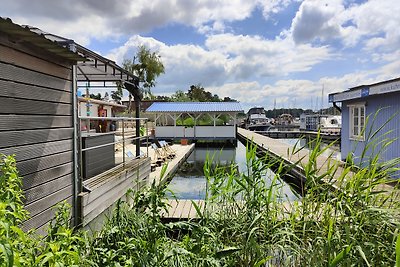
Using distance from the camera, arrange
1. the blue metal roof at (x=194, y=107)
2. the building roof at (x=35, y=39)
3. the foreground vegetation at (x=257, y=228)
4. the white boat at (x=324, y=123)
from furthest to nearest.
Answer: the white boat at (x=324, y=123), the blue metal roof at (x=194, y=107), the building roof at (x=35, y=39), the foreground vegetation at (x=257, y=228)

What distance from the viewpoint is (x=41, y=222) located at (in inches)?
128

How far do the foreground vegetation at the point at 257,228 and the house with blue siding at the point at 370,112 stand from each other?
457 cm

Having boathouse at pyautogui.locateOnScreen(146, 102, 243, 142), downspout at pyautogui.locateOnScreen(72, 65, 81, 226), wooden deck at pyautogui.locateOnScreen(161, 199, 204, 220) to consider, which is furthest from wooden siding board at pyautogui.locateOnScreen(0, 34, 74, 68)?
boathouse at pyautogui.locateOnScreen(146, 102, 243, 142)

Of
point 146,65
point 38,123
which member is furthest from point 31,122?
point 146,65

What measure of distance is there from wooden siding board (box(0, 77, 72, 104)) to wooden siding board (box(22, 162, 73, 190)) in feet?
2.45

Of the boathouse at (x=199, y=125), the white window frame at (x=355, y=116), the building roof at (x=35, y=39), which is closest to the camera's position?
the building roof at (x=35, y=39)

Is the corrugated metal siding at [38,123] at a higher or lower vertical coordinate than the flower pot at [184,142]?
higher

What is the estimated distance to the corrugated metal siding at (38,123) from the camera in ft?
9.40

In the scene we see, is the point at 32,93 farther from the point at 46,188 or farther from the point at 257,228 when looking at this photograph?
the point at 257,228

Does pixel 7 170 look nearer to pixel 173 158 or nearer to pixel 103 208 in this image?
pixel 103 208

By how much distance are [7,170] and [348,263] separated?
2.10m

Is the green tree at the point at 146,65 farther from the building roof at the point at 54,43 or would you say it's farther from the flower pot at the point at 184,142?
the building roof at the point at 54,43

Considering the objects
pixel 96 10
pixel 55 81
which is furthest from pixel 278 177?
pixel 96 10

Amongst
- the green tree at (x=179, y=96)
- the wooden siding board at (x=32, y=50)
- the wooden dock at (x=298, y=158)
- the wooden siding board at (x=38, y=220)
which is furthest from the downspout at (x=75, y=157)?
the green tree at (x=179, y=96)
